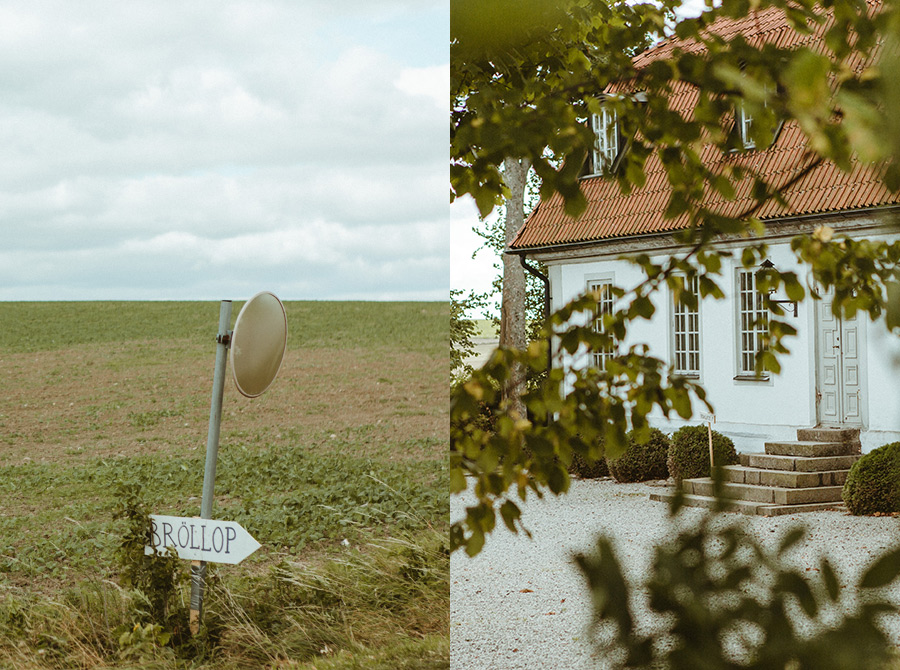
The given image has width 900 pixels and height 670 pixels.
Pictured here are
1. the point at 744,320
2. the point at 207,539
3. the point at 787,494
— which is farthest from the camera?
the point at 744,320

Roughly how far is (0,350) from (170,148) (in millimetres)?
7098

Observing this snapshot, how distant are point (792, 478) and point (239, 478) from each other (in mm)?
6137

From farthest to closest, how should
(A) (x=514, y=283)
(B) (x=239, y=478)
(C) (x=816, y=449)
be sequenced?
(A) (x=514, y=283) → (B) (x=239, y=478) → (C) (x=816, y=449)

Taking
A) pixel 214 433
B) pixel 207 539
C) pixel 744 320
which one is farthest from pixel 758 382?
pixel 207 539

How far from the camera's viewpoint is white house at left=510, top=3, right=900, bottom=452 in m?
9.15

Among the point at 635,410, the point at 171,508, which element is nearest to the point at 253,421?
the point at 171,508

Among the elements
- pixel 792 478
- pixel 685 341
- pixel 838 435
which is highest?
pixel 685 341

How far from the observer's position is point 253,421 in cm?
1692

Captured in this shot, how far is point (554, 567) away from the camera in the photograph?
7.03 m

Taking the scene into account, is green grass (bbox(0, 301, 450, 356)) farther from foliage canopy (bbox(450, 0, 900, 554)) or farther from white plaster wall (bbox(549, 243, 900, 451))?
foliage canopy (bbox(450, 0, 900, 554))

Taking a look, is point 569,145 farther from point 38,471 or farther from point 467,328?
point 467,328

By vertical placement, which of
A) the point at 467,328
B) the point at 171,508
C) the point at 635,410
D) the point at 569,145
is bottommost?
the point at 171,508

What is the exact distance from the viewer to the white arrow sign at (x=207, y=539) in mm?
3650

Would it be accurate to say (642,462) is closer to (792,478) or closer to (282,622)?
(792,478)
